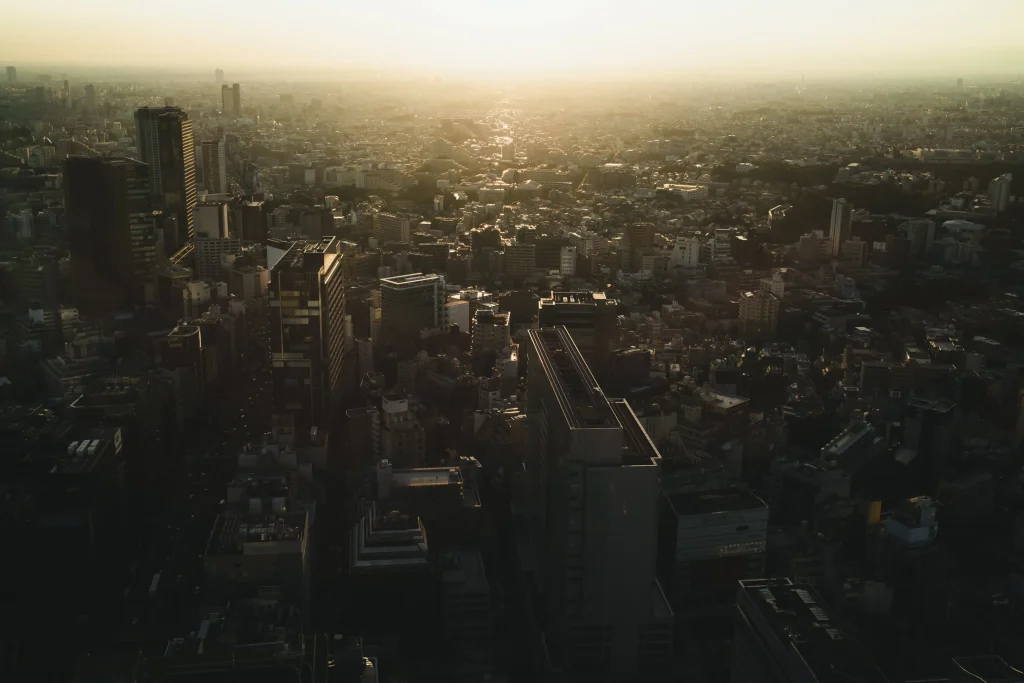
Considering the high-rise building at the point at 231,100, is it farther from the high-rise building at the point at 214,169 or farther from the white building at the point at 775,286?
the white building at the point at 775,286

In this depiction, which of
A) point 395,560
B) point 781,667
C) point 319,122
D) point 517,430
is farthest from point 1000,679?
point 319,122

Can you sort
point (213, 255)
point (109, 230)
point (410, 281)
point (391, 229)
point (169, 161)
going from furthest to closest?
point (391, 229)
point (169, 161)
point (213, 255)
point (109, 230)
point (410, 281)

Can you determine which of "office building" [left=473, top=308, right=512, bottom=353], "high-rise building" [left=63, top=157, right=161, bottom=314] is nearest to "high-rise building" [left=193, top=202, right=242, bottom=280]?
"high-rise building" [left=63, top=157, right=161, bottom=314]

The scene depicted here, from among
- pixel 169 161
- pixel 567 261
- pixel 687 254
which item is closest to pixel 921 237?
pixel 687 254

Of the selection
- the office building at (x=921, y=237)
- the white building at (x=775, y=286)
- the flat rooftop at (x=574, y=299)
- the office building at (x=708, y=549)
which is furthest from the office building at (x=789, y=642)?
the office building at (x=921, y=237)

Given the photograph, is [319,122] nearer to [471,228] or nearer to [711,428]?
[471,228]

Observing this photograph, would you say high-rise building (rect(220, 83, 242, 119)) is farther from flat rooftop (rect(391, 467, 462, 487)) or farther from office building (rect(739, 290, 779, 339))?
flat rooftop (rect(391, 467, 462, 487))

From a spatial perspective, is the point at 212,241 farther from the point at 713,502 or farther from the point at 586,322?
the point at 713,502
